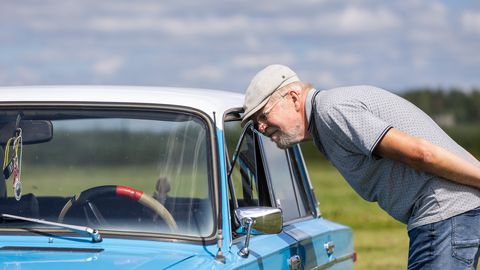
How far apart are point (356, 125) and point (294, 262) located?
2.96 feet

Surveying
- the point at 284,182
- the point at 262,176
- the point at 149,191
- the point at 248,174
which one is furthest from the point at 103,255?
the point at 284,182

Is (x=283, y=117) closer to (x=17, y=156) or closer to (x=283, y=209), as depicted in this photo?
(x=283, y=209)

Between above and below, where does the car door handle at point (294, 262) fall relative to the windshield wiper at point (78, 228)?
below

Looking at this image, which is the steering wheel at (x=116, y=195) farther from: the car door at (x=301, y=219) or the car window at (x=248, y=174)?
the car door at (x=301, y=219)

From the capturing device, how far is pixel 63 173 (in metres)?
6.58

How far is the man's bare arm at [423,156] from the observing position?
4363mm

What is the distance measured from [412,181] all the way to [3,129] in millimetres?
1989

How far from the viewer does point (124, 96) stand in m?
4.82

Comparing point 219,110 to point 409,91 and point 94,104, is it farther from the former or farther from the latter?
point 409,91

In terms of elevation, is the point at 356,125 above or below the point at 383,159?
above

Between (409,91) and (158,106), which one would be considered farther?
(409,91)

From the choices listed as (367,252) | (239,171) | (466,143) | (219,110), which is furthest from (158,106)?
(466,143)

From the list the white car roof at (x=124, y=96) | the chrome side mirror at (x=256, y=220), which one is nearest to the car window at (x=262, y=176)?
the white car roof at (x=124, y=96)

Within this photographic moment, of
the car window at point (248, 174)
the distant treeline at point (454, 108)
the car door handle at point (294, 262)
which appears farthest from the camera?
the distant treeline at point (454, 108)
